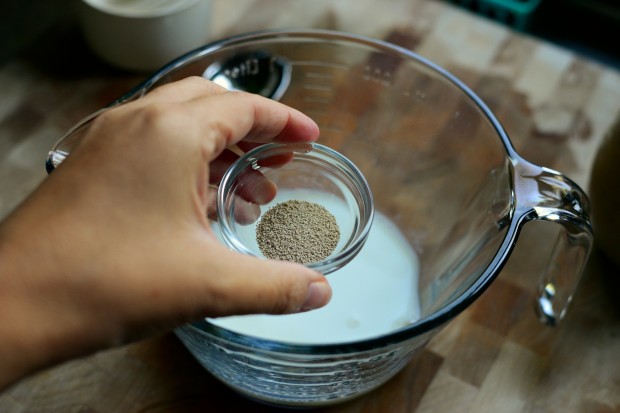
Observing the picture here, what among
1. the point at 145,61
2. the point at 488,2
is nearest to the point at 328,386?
the point at 145,61

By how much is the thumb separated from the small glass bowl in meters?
0.11

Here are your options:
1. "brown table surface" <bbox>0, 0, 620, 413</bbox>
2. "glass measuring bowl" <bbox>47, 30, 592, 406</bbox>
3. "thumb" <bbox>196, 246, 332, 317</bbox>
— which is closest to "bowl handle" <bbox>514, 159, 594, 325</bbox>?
"glass measuring bowl" <bbox>47, 30, 592, 406</bbox>

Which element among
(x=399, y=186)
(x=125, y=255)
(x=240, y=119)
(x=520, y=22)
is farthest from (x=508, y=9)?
(x=125, y=255)

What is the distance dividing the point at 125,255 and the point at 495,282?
508 millimetres

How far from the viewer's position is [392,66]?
0.81 meters

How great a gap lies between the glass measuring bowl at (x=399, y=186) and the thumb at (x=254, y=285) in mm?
46

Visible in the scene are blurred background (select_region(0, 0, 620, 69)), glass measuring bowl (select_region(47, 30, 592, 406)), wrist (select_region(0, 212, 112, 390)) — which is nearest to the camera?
wrist (select_region(0, 212, 112, 390))

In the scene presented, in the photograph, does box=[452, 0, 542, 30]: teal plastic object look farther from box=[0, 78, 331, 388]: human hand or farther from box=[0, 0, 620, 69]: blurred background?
box=[0, 78, 331, 388]: human hand

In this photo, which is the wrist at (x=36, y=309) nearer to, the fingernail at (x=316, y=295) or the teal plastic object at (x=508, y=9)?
the fingernail at (x=316, y=295)

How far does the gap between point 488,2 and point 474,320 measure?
0.57m

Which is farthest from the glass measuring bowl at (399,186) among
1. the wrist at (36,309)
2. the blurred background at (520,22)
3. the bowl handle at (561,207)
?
the blurred background at (520,22)

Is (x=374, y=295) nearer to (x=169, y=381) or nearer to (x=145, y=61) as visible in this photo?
(x=169, y=381)

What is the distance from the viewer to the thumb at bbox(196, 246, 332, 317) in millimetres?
459

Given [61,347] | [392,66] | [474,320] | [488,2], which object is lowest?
[474,320]
